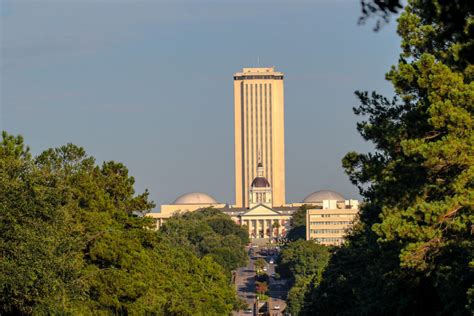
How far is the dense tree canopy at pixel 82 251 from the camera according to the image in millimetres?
43562

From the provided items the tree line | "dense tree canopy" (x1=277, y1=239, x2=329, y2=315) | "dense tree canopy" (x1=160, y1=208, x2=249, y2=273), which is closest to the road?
"dense tree canopy" (x1=277, y1=239, x2=329, y2=315)

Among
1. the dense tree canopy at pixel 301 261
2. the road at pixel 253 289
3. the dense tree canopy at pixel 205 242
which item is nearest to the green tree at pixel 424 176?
the road at pixel 253 289

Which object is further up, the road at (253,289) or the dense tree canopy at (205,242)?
the dense tree canopy at (205,242)

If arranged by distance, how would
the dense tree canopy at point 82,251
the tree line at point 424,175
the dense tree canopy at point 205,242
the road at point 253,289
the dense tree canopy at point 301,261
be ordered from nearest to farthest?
the tree line at point 424,175, the dense tree canopy at point 82,251, the road at point 253,289, the dense tree canopy at point 301,261, the dense tree canopy at point 205,242

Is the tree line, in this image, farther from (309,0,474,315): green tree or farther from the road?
the road

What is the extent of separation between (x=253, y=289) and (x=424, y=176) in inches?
4499

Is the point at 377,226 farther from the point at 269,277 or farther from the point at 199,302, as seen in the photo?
the point at 269,277

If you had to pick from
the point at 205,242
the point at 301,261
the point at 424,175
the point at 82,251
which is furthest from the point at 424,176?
the point at 205,242

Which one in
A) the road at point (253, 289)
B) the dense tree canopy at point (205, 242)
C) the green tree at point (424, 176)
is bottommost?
the green tree at point (424, 176)

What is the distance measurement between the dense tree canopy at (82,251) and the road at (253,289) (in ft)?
111

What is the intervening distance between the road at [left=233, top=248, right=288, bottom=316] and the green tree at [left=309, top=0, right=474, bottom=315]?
81.6m

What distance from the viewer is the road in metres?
129

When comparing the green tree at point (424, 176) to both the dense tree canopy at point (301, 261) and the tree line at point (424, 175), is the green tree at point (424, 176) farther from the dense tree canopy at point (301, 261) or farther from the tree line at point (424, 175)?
the dense tree canopy at point (301, 261)

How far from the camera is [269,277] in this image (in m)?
161
